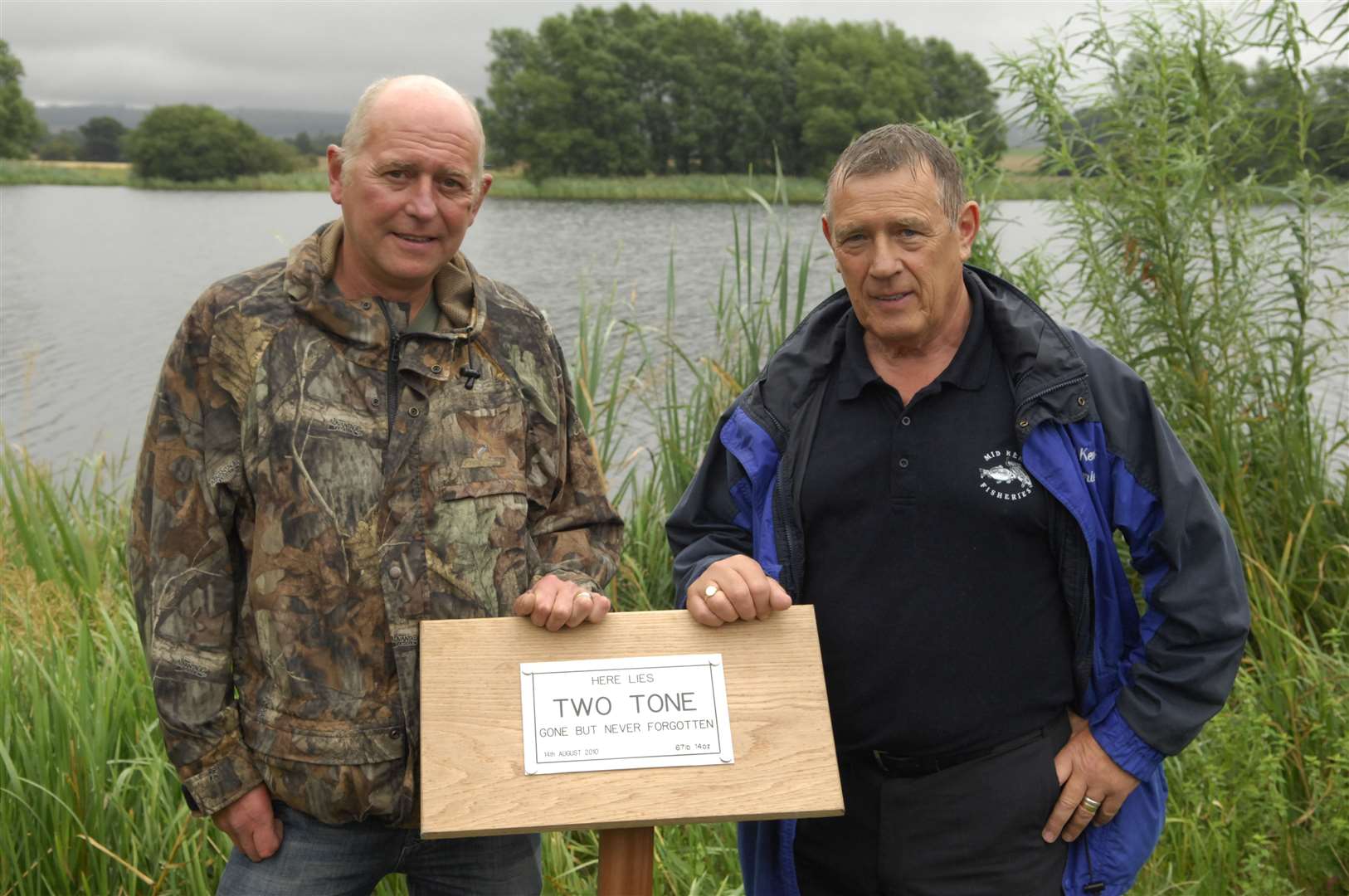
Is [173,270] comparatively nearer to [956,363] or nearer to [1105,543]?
[956,363]

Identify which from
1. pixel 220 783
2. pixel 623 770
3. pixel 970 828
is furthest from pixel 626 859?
pixel 220 783

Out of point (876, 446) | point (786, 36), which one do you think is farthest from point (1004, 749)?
point (786, 36)

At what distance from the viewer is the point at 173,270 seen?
16797 mm

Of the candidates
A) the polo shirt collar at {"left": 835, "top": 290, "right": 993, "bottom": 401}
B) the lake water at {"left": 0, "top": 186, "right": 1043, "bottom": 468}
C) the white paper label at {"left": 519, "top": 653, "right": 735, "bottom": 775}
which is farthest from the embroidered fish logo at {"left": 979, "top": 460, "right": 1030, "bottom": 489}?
the lake water at {"left": 0, "top": 186, "right": 1043, "bottom": 468}

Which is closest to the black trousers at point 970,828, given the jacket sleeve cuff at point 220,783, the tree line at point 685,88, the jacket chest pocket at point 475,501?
the jacket chest pocket at point 475,501

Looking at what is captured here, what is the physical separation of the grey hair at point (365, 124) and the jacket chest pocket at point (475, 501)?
0.44 m

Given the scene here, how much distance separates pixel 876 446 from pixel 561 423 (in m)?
0.65

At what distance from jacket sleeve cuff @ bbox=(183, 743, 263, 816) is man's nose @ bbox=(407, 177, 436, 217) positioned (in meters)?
1.04

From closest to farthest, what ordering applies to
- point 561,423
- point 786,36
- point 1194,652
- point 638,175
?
point 1194,652, point 561,423, point 638,175, point 786,36

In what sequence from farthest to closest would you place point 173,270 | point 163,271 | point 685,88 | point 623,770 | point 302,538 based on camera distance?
1. point 685,88
2. point 173,270
3. point 163,271
4. point 302,538
5. point 623,770

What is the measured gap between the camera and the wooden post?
2.03 metres

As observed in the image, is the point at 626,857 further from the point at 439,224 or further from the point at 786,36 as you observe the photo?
the point at 786,36

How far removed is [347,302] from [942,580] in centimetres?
122

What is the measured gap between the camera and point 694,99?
101ft
